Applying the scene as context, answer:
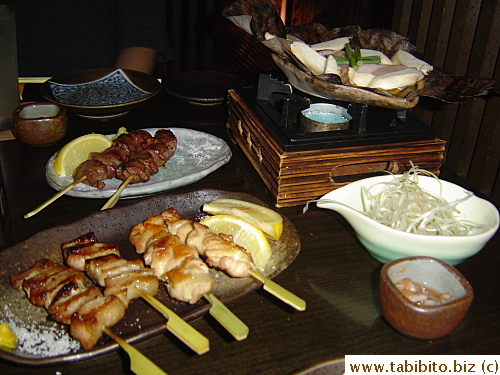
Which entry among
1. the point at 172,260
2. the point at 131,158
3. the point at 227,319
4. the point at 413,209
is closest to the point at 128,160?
the point at 131,158

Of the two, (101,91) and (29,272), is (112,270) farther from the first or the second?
(101,91)

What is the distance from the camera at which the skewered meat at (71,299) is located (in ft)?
4.55

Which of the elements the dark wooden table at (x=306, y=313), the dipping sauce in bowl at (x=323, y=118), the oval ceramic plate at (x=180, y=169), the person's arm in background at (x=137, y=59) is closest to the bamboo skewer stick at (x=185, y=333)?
the dark wooden table at (x=306, y=313)

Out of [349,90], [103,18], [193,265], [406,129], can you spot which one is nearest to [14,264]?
[193,265]

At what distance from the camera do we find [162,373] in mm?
1232

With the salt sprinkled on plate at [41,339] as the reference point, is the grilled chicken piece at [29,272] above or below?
above

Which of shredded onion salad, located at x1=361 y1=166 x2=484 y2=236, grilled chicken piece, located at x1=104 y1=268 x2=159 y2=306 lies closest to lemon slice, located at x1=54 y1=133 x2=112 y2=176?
grilled chicken piece, located at x1=104 y1=268 x2=159 y2=306

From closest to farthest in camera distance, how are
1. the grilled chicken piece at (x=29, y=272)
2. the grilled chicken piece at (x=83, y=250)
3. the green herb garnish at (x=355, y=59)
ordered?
the grilled chicken piece at (x=29, y=272)
the grilled chicken piece at (x=83, y=250)
the green herb garnish at (x=355, y=59)

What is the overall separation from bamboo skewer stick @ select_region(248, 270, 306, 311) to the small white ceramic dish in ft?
1.33

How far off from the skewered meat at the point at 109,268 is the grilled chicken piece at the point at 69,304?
0.19ft

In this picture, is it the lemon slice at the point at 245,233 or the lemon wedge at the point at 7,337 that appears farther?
the lemon slice at the point at 245,233

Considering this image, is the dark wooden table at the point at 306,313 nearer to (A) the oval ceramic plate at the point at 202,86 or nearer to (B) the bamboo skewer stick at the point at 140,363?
(B) the bamboo skewer stick at the point at 140,363

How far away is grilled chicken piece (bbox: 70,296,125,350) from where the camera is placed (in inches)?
54.0

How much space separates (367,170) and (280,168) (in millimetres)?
529
